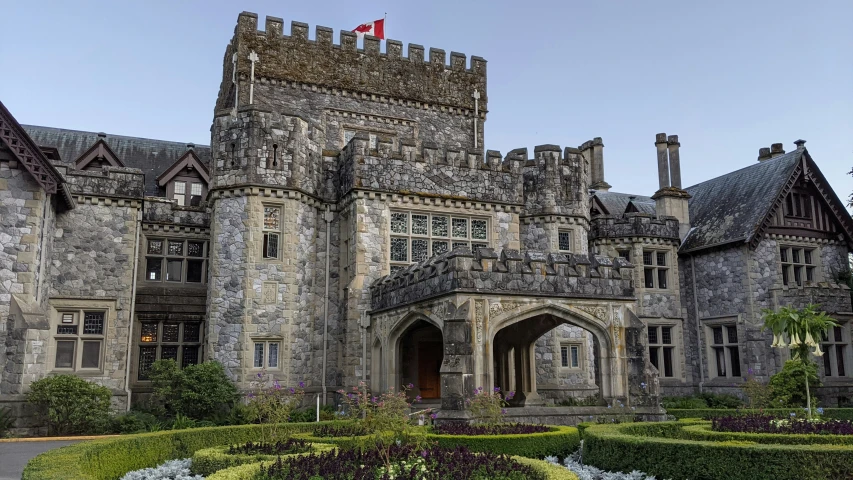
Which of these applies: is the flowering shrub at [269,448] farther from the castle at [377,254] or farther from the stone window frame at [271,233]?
the stone window frame at [271,233]

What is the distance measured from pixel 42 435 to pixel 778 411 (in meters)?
19.7

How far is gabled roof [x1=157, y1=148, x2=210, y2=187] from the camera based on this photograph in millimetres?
24889

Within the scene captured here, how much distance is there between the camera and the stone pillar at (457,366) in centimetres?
1572

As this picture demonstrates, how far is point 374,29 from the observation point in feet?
93.7

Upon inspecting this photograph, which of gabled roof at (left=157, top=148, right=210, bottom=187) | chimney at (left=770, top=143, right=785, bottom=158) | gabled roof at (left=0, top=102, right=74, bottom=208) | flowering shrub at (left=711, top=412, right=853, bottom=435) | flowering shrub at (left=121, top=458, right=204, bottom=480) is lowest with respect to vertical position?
flowering shrub at (left=121, top=458, right=204, bottom=480)

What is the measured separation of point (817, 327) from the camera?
16.1 meters

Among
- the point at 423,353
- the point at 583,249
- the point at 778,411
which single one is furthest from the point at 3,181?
the point at 778,411

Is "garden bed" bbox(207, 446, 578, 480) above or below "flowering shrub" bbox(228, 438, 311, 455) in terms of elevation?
above

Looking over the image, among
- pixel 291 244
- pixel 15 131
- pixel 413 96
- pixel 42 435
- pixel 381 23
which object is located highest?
pixel 381 23

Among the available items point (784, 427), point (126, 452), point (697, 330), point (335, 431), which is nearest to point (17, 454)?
point (126, 452)

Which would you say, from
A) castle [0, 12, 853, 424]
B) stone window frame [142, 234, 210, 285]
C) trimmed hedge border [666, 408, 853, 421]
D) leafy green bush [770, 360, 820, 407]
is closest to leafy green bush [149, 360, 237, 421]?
castle [0, 12, 853, 424]

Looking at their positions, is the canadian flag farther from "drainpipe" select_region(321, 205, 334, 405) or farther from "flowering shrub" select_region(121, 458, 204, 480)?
"flowering shrub" select_region(121, 458, 204, 480)

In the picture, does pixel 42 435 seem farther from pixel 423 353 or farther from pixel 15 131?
pixel 423 353

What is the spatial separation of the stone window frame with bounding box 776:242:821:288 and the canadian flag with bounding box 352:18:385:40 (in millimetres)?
17817
